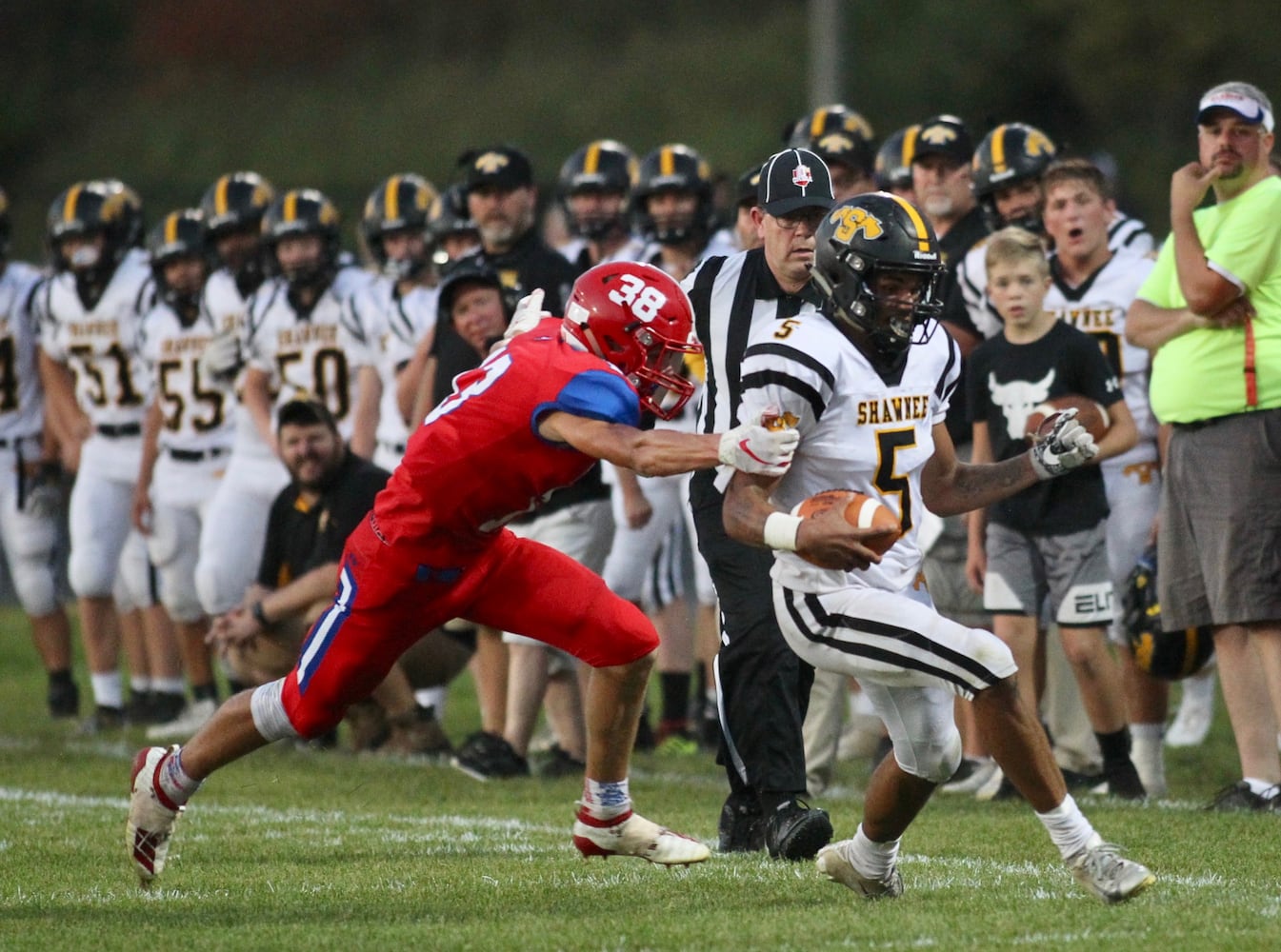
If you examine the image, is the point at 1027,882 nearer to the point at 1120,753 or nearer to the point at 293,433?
the point at 1120,753

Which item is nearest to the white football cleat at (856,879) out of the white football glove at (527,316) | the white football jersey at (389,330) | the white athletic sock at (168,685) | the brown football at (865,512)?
the brown football at (865,512)

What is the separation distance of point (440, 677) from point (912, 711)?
418 cm

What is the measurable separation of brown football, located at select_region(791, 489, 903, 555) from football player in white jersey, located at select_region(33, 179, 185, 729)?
6.08 m

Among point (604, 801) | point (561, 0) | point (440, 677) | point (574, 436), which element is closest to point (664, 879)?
point (604, 801)


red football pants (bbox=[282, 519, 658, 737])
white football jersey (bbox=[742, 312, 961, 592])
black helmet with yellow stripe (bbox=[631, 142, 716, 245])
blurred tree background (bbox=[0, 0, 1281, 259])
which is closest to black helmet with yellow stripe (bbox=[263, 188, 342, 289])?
black helmet with yellow stripe (bbox=[631, 142, 716, 245])

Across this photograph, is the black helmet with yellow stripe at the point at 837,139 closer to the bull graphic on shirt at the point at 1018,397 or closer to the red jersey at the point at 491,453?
the bull graphic on shirt at the point at 1018,397

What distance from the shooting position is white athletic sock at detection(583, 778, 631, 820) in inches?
207

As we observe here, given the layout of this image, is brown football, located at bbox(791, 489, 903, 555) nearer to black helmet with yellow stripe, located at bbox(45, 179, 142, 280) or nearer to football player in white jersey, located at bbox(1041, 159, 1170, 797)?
football player in white jersey, located at bbox(1041, 159, 1170, 797)

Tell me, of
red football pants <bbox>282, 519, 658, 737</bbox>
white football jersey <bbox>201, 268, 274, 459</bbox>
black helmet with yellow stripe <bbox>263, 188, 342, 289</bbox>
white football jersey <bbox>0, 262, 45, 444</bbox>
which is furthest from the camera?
white football jersey <bbox>0, 262, 45, 444</bbox>

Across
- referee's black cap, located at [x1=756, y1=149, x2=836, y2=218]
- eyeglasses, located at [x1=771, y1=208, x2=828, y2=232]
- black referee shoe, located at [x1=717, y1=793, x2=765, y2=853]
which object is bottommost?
black referee shoe, located at [x1=717, y1=793, x2=765, y2=853]

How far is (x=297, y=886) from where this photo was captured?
5.21 meters

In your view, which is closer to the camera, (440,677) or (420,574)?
(420,574)

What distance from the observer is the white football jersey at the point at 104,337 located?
9938 mm

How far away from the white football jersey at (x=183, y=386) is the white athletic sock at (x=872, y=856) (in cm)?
564
